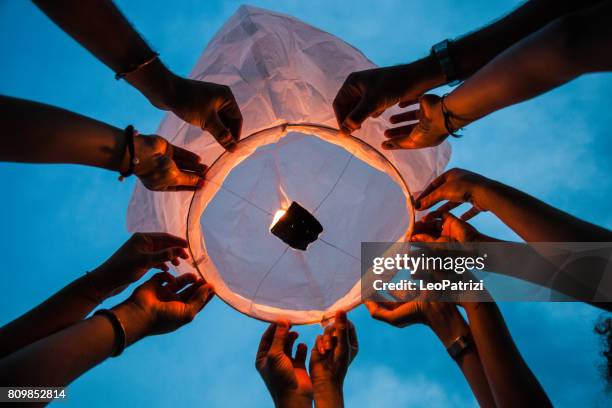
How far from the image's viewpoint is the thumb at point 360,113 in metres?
1.40

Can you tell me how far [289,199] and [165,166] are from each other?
1.51 ft

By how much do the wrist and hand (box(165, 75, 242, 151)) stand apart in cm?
61

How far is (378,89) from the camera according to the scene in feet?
4.70

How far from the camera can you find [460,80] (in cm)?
148

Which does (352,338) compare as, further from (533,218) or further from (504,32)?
(504,32)

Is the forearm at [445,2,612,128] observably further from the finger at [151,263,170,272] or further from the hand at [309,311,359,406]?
the finger at [151,263,170,272]

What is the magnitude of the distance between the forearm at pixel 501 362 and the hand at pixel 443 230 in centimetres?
24

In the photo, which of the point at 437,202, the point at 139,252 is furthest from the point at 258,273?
the point at 437,202

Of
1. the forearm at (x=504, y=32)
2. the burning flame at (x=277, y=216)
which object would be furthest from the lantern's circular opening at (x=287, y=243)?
the forearm at (x=504, y=32)

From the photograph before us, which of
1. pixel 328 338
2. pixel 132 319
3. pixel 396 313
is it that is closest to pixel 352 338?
pixel 328 338

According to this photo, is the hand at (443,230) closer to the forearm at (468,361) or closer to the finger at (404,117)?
the forearm at (468,361)

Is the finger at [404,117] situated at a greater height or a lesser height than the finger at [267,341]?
greater

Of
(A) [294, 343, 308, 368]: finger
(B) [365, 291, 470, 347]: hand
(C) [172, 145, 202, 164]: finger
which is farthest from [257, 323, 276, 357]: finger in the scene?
(C) [172, 145, 202, 164]: finger

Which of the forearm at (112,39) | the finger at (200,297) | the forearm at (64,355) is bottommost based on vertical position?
the forearm at (64,355)
